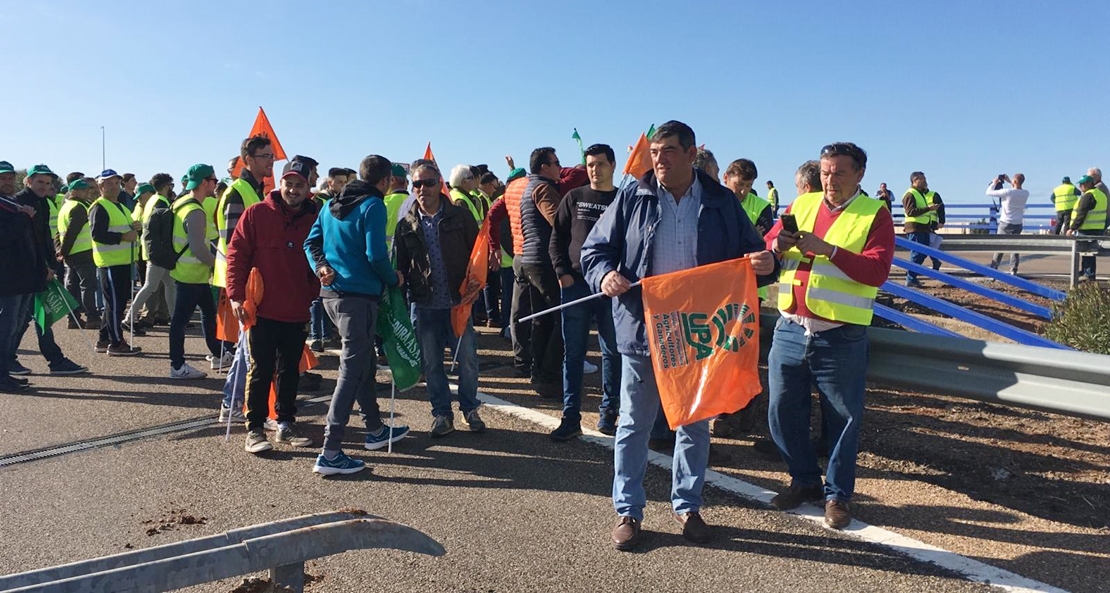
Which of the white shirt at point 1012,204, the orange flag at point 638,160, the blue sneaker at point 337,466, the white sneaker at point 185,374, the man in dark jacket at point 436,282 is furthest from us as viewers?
the white shirt at point 1012,204

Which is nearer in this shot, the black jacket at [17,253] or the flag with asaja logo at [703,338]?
the flag with asaja logo at [703,338]

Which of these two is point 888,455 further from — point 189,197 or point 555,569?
point 189,197

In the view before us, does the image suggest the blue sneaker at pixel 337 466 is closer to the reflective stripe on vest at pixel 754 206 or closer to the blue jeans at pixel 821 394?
the blue jeans at pixel 821 394

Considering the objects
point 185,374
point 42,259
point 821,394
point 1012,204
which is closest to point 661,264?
point 821,394

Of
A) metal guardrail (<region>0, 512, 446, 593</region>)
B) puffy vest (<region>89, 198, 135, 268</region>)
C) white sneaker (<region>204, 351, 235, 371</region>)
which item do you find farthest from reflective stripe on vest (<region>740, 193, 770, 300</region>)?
puffy vest (<region>89, 198, 135, 268</region>)

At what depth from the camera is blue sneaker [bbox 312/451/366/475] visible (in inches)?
200

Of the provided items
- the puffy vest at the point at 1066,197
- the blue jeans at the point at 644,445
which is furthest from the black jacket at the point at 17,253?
the puffy vest at the point at 1066,197

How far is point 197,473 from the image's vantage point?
16.9 ft

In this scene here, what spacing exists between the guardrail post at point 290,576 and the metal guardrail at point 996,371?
3571 mm

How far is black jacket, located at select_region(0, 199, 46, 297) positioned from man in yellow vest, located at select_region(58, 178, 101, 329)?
2.10m

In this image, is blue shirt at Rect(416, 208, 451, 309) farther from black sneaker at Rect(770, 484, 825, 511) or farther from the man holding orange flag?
black sneaker at Rect(770, 484, 825, 511)

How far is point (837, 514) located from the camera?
4.16m

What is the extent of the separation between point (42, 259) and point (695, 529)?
23.7ft

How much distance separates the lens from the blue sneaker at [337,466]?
5.09 meters
